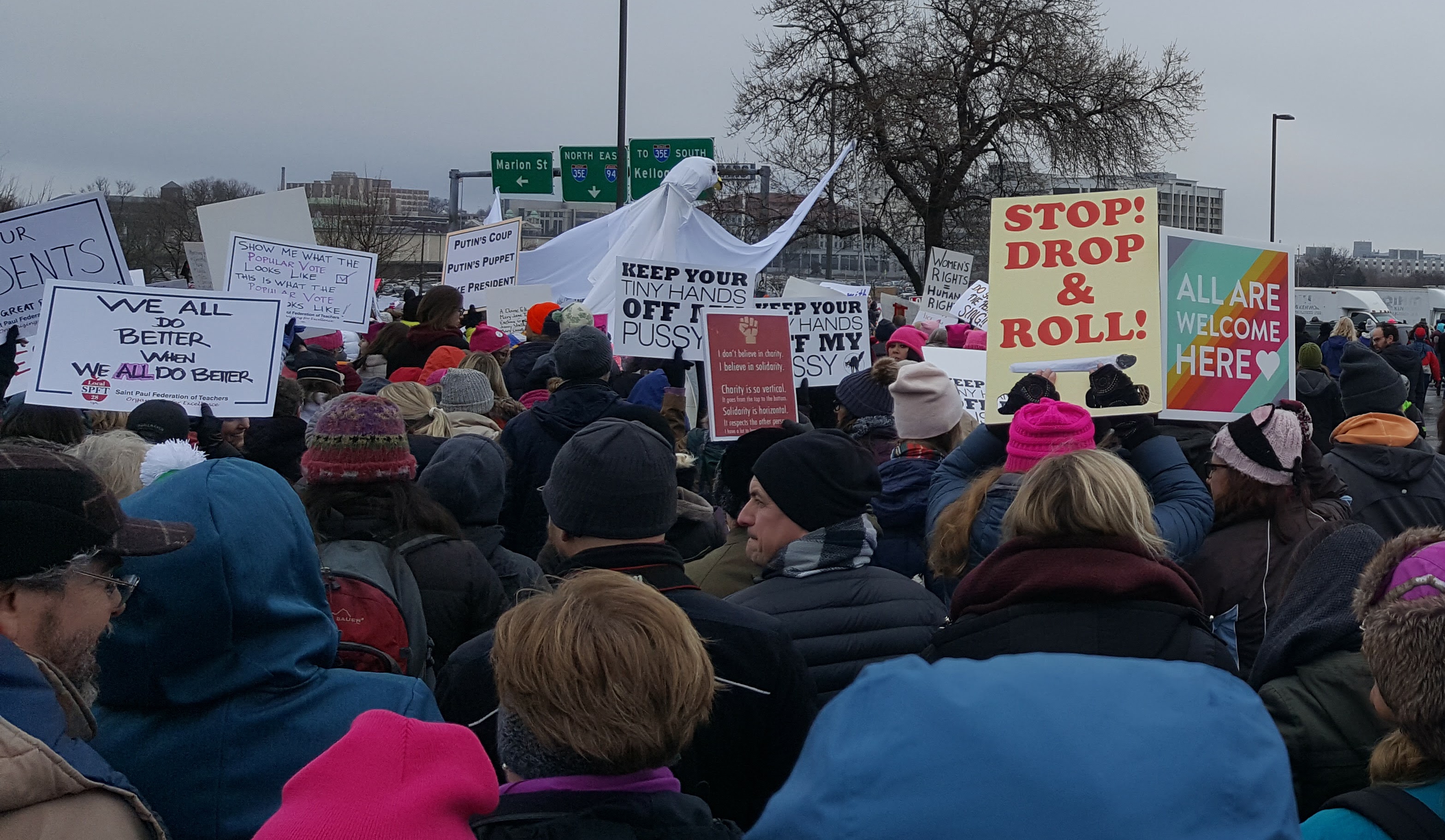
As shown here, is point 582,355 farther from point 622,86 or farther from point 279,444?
point 622,86

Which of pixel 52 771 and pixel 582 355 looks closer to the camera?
pixel 52 771

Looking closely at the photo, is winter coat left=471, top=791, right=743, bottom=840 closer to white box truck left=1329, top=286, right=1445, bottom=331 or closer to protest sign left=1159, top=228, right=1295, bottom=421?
protest sign left=1159, top=228, right=1295, bottom=421

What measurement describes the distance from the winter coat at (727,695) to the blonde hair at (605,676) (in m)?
0.52

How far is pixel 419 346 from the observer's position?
26.5 ft

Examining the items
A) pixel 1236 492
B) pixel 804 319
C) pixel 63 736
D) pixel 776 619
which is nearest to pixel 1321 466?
pixel 1236 492

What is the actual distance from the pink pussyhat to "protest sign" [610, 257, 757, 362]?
4.00m

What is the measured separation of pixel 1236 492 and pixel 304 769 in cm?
287

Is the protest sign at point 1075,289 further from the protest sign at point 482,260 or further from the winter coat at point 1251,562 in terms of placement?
the protest sign at point 482,260

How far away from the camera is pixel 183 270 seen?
31.5 m

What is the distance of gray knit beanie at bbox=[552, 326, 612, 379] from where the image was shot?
5.60 meters

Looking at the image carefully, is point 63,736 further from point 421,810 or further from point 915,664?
point 915,664

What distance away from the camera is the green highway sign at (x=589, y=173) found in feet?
87.9

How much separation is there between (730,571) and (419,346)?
5005mm

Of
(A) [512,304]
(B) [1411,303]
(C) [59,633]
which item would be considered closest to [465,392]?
(C) [59,633]
